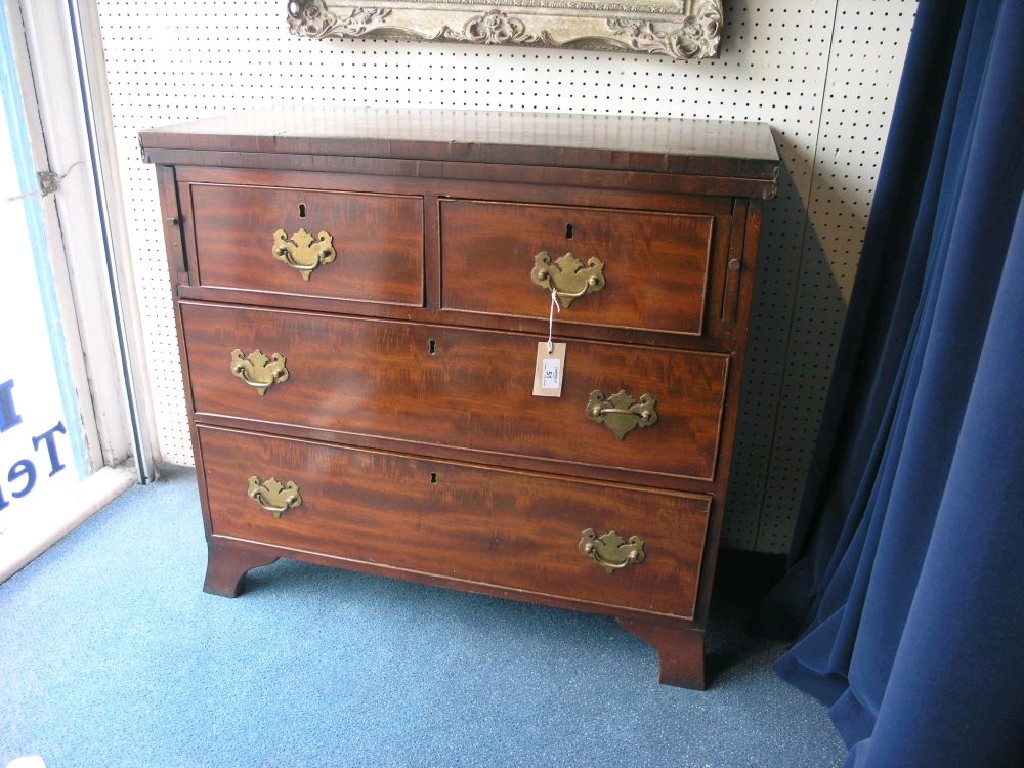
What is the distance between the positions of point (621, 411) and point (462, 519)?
0.44m

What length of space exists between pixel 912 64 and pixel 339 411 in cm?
133

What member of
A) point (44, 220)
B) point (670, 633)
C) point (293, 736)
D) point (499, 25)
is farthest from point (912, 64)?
point (44, 220)

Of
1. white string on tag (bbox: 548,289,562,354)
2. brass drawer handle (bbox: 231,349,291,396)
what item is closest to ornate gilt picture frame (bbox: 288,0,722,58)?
white string on tag (bbox: 548,289,562,354)

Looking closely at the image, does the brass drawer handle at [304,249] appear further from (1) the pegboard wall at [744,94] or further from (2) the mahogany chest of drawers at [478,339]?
(1) the pegboard wall at [744,94]

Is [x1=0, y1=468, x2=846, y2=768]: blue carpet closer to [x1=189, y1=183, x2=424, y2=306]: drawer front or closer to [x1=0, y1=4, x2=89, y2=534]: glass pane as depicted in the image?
[x1=0, y1=4, x2=89, y2=534]: glass pane

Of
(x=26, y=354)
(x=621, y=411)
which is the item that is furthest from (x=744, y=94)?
(x=26, y=354)

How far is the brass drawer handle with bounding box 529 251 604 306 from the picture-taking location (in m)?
1.52

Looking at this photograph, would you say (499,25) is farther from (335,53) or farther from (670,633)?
(670,633)

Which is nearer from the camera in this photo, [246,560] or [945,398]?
[945,398]

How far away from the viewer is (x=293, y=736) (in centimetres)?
166

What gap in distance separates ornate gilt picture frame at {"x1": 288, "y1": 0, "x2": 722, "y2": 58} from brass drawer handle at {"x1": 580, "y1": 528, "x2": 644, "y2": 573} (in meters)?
1.07

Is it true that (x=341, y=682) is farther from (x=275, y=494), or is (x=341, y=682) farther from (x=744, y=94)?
(x=744, y=94)

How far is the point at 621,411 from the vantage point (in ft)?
5.28

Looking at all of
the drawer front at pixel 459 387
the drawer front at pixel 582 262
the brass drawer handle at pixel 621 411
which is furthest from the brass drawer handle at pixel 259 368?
the brass drawer handle at pixel 621 411
